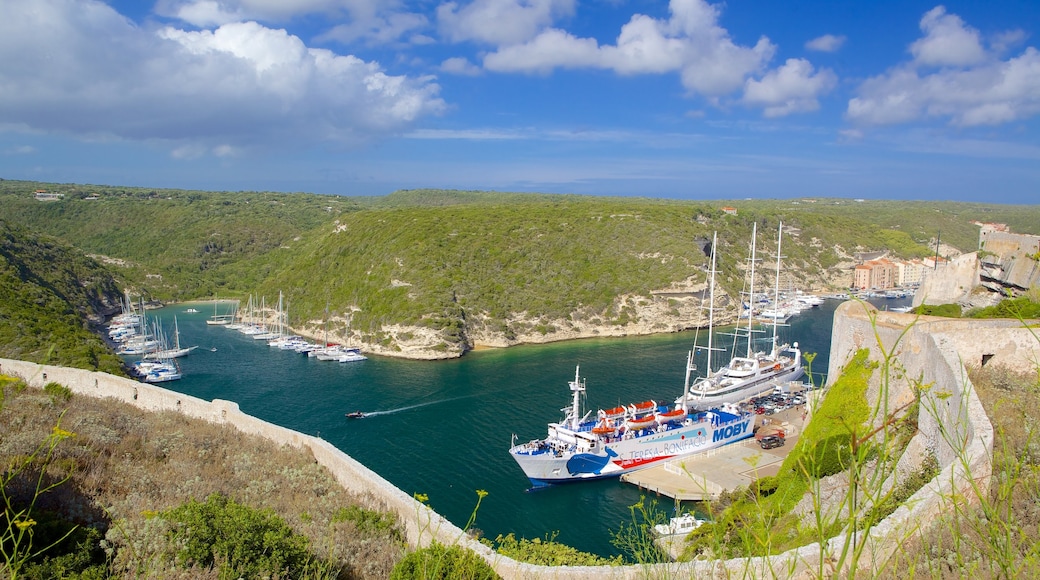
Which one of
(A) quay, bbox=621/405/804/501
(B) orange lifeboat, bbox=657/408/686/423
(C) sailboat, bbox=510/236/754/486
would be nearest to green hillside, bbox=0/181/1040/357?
(C) sailboat, bbox=510/236/754/486

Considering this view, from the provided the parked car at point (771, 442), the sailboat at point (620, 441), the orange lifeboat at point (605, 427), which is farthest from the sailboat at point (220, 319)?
the parked car at point (771, 442)

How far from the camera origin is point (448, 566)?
6.07 meters

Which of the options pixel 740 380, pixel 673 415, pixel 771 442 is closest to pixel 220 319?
pixel 740 380

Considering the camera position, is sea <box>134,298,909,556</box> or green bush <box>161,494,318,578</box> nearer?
green bush <box>161,494,318,578</box>

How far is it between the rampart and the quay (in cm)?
520

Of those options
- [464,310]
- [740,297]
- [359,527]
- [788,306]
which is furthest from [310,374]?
[788,306]

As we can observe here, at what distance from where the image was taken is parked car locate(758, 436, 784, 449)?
22.9m

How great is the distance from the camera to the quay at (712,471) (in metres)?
19.4

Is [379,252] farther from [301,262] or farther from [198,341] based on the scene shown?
[198,341]

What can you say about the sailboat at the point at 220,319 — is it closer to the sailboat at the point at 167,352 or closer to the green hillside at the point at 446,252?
the green hillside at the point at 446,252

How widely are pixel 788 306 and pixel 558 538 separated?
44.8 m

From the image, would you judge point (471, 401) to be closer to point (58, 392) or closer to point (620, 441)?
point (620, 441)

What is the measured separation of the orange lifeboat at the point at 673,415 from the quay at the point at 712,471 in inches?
59.2

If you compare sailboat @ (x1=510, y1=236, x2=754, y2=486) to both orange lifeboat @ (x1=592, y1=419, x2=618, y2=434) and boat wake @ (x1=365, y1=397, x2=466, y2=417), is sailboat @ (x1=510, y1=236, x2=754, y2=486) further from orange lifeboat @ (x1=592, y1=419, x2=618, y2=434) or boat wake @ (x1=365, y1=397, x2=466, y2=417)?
boat wake @ (x1=365, y1=397, x2=466, y2=417)
